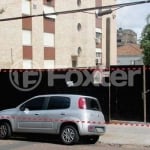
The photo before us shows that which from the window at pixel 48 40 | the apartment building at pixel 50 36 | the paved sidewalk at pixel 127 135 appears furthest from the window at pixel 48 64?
the paved sidewalk at pixel 127 135

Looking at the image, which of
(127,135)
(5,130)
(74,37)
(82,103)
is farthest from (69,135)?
(74,37)

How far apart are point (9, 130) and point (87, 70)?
4908 mm

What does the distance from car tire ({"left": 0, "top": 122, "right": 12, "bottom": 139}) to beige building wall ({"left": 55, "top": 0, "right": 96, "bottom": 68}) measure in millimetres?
31732

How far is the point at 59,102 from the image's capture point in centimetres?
1725

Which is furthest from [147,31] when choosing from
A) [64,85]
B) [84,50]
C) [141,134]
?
[141,134]

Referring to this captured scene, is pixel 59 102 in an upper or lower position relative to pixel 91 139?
upper

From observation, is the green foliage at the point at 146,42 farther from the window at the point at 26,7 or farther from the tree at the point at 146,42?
the window at the point at 26,7

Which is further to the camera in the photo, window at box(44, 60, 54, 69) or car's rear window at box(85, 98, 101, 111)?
window at box(44, 60, 54, 69)

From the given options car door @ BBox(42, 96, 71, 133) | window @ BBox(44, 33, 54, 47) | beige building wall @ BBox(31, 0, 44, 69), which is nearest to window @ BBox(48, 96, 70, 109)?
car door @ BBox(42, 96, 71, 133)

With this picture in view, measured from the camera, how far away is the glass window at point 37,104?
17633 mm

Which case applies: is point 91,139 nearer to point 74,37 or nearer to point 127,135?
point 127,135

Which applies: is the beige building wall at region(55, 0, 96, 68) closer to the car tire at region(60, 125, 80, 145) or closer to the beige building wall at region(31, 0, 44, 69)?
A: the beige building wall at region(31, 0, 44, 69)

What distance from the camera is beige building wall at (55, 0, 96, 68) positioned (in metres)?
50.6

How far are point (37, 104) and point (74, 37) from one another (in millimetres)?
36483
